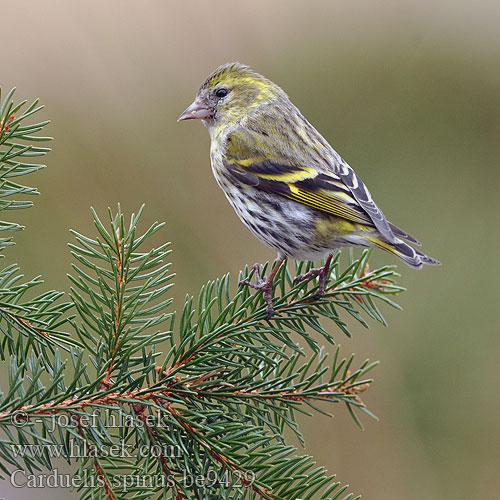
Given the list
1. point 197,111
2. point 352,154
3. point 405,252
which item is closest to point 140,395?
point 405,252

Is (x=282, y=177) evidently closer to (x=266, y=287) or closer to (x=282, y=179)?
(x=282, y=179)

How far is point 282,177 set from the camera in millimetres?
2494

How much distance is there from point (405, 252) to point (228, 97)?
117 centimetres

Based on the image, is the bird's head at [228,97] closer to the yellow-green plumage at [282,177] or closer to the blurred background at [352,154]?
the yellow-green plumage at [282,177]

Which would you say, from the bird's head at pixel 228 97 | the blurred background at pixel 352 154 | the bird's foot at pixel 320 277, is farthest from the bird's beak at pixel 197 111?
the bird's foot at pixel 320 277

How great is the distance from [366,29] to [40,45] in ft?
5.79

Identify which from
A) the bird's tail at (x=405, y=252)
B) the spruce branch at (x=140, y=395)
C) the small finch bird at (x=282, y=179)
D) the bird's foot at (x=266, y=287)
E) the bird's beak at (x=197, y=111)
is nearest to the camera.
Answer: the spruce branch at (x=140, y=395)

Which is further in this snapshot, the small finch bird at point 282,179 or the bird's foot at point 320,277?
the small finch bird at point 282,179

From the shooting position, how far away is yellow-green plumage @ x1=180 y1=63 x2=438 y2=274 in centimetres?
231

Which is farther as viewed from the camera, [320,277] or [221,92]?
[221,92]

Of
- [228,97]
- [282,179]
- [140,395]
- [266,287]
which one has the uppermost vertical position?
[228,97]

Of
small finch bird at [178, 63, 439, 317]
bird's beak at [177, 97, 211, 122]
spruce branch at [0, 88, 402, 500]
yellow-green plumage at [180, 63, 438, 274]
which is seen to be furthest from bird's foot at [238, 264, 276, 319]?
bird's beak at [177, 97, 211, 122]

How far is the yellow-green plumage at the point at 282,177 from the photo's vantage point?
2.31 metres

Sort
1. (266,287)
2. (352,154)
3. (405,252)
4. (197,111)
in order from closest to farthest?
1. (266,287)
2. (405,252)
3. (197,111)
4. (352,154)
